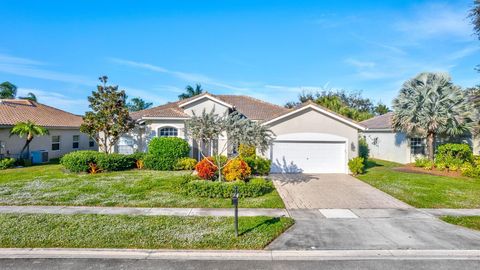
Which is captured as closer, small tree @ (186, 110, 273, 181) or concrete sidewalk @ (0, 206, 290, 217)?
concrete sidewalk @ (0, 206, 290, 217)

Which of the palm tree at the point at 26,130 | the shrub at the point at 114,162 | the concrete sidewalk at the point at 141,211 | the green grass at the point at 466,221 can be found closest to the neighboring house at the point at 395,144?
the green grass at the point at 466,221

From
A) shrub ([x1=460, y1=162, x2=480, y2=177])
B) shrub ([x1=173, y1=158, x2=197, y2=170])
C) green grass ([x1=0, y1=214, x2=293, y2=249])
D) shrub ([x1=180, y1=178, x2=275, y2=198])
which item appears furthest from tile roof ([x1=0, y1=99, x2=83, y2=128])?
shrub ([x1=460, y1=162, x2=480, y2=177])

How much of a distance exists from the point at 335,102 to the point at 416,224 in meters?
27.9

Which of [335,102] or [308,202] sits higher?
[335,102]

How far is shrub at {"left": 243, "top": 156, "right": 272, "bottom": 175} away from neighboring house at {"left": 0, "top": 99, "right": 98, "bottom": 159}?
17555 millimetres

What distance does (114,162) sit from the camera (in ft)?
58.8

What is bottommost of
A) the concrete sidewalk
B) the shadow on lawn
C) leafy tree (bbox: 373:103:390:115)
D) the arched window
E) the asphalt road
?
the asphalt road

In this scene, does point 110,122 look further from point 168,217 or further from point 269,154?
point 168,217

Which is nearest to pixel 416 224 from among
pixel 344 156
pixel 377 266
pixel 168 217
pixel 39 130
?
pixel 377 266

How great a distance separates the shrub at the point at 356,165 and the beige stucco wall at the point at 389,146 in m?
9.20

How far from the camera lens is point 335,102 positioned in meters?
35.2

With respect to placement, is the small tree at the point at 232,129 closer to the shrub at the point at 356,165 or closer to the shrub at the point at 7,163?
the shrub at the point at 356,165

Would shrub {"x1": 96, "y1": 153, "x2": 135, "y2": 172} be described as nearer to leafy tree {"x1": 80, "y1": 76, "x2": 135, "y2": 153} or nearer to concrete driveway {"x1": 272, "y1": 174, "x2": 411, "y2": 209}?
leafy tree {"x1": 80, "y1": 76, "x2": 135, "y2": 153}

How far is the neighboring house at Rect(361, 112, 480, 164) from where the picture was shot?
77.7ft
